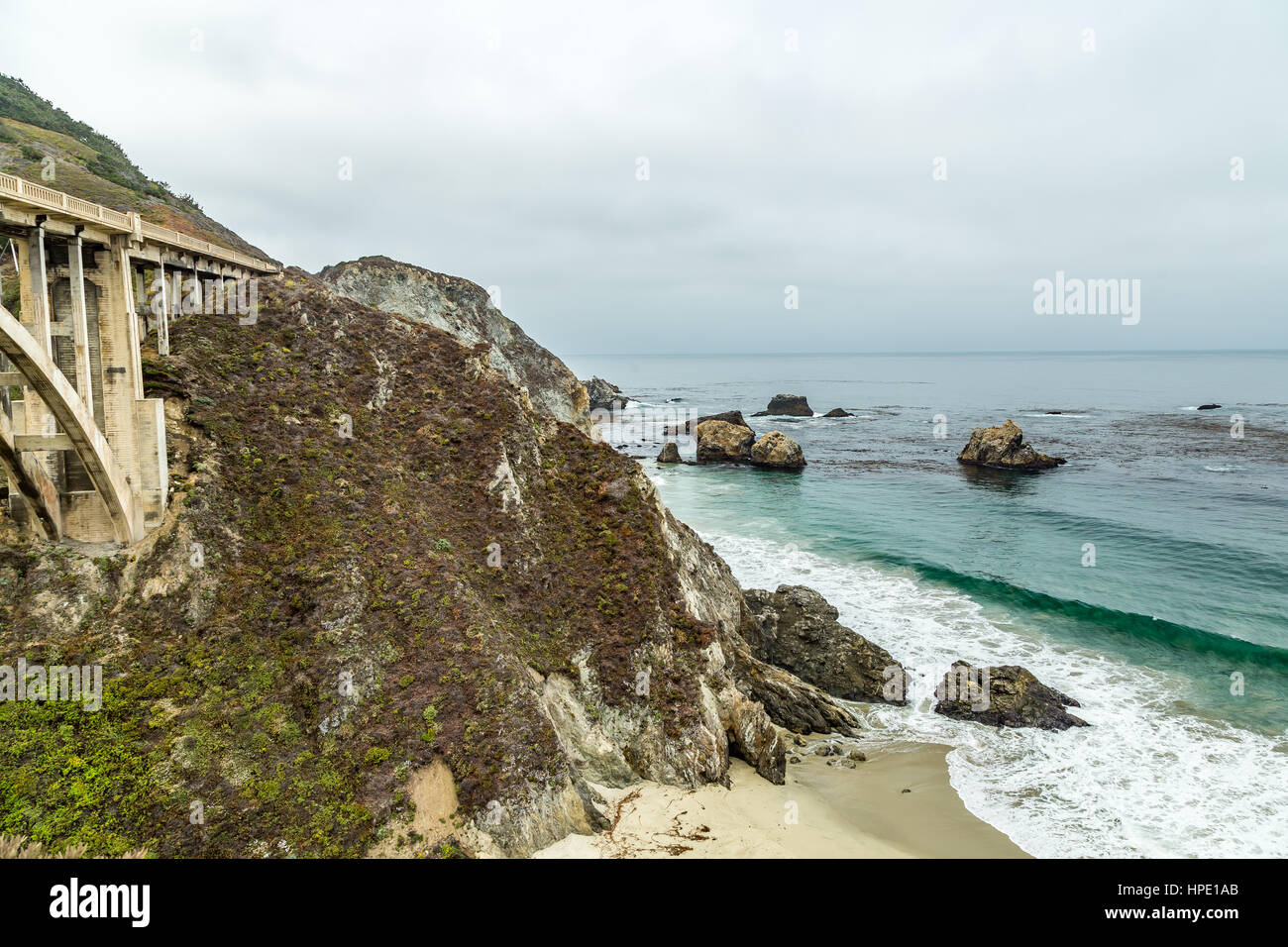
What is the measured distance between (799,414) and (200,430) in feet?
334

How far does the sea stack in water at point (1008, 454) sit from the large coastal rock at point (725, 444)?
23024mm

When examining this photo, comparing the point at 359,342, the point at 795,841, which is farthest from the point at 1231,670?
the point at 359,342

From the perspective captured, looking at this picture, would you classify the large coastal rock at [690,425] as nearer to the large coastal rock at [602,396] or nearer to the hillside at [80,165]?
the large coastal rock at [602,396]

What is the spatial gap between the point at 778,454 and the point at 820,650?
4481cm

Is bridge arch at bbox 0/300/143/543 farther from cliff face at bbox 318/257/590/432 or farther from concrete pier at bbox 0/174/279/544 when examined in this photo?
cliff face at bbox 318/257/590/432

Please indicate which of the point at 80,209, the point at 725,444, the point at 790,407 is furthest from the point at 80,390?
the point at 790,407

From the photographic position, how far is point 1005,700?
74.4 ft

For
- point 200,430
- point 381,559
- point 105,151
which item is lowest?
point 381,559

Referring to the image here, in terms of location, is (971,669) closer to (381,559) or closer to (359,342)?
(381,559)

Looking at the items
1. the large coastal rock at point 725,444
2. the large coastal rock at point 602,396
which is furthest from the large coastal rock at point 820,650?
the large coastal rock at point 602,396

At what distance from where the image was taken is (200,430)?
19.7m

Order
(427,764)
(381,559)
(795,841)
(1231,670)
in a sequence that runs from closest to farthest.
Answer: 1. (427,764)
2. (795,841)
3. (381,559)
4. (1231,670)

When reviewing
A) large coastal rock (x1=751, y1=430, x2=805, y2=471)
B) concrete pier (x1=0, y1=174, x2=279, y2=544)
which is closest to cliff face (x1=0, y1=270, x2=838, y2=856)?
concrete pier (x1=0, y1=174, x2=279, y2=544)

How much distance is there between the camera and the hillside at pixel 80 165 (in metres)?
40.7
